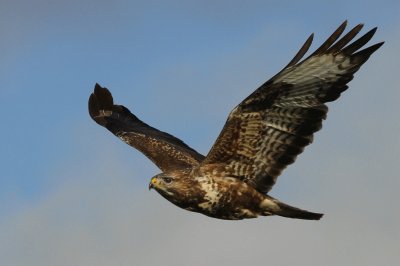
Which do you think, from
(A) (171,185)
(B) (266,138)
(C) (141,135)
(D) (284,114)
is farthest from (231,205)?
(C) (141,135)

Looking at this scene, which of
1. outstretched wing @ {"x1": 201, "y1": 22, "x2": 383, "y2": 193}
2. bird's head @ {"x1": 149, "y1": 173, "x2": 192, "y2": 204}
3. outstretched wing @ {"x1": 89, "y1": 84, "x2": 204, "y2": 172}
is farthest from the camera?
outstretched wing @ {"x1": 89, "y1": 84, "x2": 204, "y2": 172}

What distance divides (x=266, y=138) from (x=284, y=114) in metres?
0.48

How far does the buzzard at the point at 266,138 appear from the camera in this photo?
45.9ft

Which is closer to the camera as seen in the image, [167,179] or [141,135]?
[167,179]

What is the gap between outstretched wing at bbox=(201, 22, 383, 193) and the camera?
1395 centimetres

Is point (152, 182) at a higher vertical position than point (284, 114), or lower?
lower

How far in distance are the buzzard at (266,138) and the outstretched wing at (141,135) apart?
1279 mm

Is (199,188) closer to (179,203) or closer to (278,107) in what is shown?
(179,203)

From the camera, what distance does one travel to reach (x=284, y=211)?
14.9 metres

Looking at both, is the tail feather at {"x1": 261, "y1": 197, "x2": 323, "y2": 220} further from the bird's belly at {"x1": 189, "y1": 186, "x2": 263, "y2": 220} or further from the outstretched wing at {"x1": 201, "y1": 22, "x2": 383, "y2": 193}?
the outstretched wing at {"x1": 201, "y1": 22, "x2": 383, "y2": 193}

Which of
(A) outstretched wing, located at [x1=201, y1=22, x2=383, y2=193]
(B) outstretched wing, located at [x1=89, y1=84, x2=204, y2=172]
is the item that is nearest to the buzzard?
(A) outstretched wing, located at [x1=201, y1=22, x2=383, y2=193]

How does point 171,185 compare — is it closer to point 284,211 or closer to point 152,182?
point 152,182

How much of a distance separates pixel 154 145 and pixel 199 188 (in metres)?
3.57

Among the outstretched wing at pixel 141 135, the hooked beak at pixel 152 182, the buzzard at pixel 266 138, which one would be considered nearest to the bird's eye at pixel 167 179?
the buzzard at pixel 266 138
